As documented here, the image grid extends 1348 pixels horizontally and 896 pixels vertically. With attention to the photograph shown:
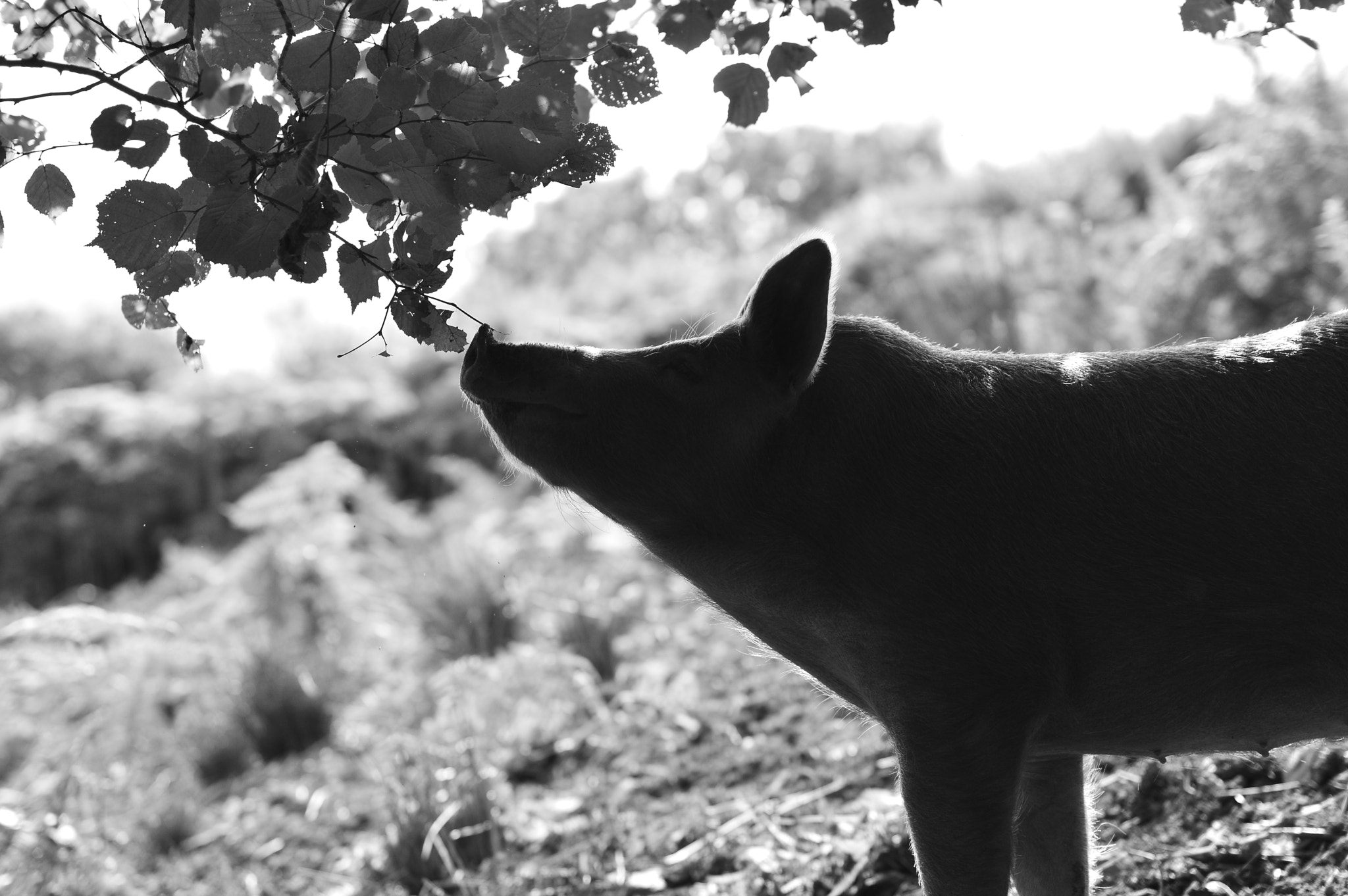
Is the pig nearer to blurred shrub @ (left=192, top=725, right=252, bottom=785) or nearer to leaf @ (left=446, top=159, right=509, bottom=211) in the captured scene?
leaf @ (left=446, top=159, right=509, bottom=211)

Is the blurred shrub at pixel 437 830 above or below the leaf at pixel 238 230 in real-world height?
below

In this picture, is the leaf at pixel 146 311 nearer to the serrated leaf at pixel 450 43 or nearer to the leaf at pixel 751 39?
the serrated leaf at pixel 450 43

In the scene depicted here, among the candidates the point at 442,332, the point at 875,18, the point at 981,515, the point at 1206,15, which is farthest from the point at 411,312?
the point at 1206,15

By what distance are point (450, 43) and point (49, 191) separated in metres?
0.85

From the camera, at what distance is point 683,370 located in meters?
2.60

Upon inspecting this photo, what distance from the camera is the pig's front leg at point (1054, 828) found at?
272 cm

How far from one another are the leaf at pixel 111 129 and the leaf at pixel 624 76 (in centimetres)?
88

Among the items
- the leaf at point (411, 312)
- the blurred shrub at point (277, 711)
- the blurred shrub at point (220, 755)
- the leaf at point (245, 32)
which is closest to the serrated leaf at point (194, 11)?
the leaf at point (245, 32)

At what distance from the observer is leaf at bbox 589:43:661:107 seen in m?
2.34

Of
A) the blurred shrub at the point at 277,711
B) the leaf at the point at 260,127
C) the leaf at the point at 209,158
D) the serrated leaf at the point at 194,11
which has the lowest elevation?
the blurred shrub at the point at 277,711

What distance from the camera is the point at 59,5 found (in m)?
2.51

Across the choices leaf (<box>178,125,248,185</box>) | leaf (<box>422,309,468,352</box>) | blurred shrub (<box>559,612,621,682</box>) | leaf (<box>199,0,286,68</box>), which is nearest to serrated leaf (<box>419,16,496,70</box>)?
A: leaf (<box>199,0,286,68</box>)

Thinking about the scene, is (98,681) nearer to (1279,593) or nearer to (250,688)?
(250,688)

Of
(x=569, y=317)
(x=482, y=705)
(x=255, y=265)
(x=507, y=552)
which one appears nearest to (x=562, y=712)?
(x=482, y=705)
